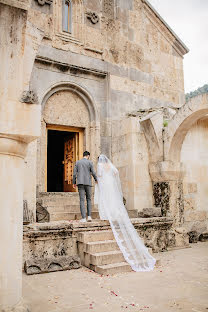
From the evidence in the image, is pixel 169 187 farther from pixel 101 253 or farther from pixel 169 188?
pixel 101 253

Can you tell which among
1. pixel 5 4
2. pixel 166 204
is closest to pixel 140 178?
pixel 166 204

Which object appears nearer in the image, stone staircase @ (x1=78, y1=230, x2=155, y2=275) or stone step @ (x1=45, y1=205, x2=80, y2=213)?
stone staircase @ (x1=78, y1=230, x2=155, y2=275)

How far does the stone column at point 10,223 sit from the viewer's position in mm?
2820

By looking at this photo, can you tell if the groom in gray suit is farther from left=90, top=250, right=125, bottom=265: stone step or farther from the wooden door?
the wooden door

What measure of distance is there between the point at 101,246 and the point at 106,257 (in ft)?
1.10

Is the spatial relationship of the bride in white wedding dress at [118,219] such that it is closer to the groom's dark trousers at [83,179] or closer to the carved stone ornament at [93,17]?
the groom's dark trousers at [83,179]

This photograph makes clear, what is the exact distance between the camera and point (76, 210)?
27.7ft

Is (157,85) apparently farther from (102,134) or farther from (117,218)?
(117,218)

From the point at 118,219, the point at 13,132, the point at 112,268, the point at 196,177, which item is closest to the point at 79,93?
the point at 196,177

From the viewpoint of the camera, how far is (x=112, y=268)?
5223 millimetres

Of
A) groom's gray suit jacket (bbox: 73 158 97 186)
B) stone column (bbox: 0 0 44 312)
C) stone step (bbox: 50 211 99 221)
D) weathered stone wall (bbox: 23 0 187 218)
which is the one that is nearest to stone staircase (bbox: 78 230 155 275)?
groom's gray suit jacket (bbox: 73 158 97 186)

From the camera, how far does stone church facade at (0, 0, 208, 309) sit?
8.25m

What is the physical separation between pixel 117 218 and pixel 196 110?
345 centimetres

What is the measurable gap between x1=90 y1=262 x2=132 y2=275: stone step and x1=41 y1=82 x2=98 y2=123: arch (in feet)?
16.7
